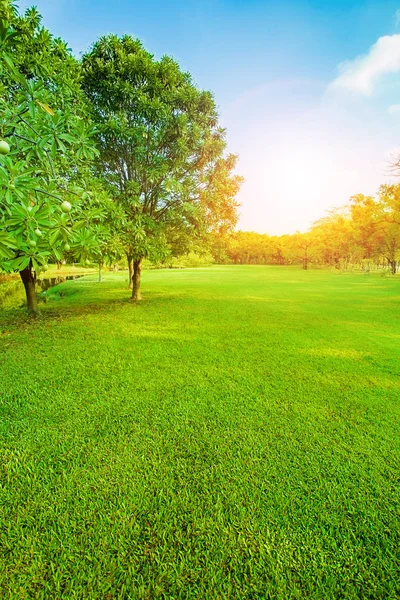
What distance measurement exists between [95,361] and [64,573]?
4.18 m

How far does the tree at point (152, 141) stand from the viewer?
9.88 m

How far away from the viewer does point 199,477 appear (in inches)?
→ 100

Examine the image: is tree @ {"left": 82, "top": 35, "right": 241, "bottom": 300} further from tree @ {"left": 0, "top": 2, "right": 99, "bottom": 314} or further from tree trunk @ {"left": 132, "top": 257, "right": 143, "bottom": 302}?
tree @ {"left": 0, "top": 2, "right": 99, "bottom": 314}

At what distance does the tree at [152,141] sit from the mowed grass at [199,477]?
6.26 metres

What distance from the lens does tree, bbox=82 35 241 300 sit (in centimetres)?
988

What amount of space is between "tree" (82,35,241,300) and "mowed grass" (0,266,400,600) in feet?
20.5

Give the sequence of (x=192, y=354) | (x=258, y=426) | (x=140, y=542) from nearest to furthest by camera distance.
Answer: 1. (x=140, y=542)
2. (x=258, y=426)
3. (x=192, y=354)

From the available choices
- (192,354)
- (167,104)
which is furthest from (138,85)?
(192,354)

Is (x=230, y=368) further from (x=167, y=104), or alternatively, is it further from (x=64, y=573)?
(x=167, y=104)

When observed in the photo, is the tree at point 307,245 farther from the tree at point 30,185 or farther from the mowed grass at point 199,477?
the tree at point 30,185

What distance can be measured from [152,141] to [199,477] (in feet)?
39.2

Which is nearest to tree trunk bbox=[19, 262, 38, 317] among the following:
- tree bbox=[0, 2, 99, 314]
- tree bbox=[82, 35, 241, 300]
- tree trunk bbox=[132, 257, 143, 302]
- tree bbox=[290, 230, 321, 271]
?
tree bbox=[82, 35, 241, 300]

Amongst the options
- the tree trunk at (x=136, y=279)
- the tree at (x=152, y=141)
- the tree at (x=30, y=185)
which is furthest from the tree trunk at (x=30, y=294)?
the tree at (x=30, y=185)

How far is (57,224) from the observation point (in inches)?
86.0
